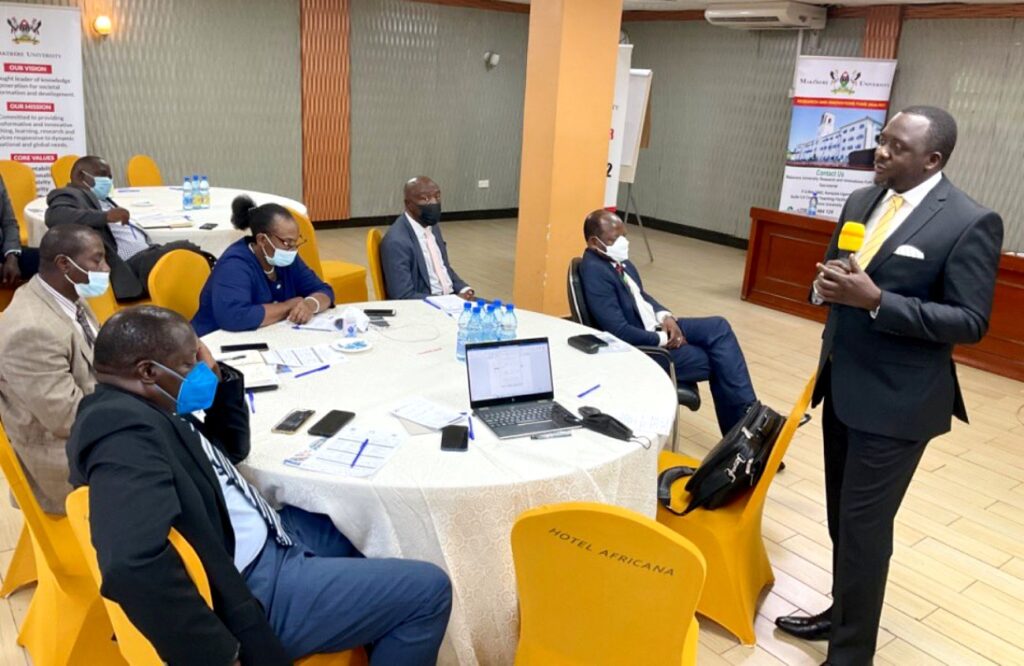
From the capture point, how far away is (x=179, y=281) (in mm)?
3559

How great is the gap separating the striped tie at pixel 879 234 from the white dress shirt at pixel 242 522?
1.89 metres

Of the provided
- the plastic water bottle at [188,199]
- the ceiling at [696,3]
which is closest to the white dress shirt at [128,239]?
the plastic water bottle at [188,199]

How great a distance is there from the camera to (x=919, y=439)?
2.35 m

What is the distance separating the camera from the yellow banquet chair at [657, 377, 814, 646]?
270 centimetres

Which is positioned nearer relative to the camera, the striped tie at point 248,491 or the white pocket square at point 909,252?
the striped tie at point 248,491

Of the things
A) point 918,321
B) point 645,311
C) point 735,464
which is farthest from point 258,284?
point 918,321

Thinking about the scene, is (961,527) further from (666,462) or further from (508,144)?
(508,144)

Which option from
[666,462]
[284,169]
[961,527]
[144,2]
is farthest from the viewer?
[284,169]

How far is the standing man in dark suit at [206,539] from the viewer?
1514 mm

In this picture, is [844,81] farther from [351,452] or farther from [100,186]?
[351,452]

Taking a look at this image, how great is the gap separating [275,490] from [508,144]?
9.43m

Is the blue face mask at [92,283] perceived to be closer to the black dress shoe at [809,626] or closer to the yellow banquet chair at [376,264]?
the yellow banquet chair at [376,264]

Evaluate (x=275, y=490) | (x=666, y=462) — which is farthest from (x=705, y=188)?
(x=275, y=490)

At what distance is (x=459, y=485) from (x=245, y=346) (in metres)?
1.39
